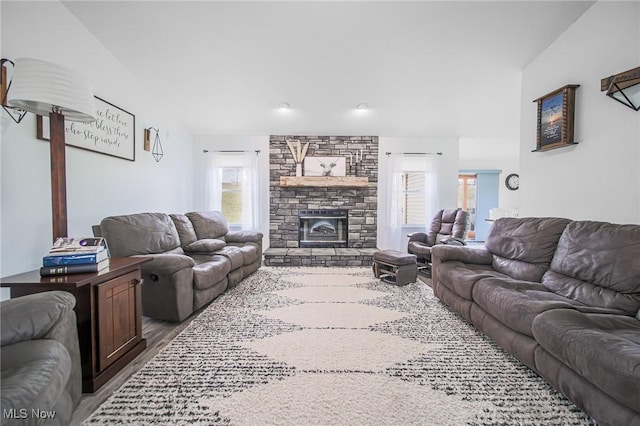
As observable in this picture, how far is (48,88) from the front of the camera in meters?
1.67

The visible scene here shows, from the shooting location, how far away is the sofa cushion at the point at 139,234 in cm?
263

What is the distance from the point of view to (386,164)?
18.4 feet

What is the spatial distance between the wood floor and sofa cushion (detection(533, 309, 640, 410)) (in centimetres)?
237

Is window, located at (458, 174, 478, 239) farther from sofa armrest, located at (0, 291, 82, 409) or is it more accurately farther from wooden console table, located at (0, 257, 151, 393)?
sofa armrest, located at (0, 291, 82, 409)

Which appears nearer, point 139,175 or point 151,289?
point 151,289

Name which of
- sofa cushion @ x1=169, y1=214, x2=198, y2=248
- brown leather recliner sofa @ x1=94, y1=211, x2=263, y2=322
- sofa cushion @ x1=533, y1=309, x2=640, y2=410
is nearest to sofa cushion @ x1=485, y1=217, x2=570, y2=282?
sofa cushion @ x1=533, y1=309, x2=640, y2=410

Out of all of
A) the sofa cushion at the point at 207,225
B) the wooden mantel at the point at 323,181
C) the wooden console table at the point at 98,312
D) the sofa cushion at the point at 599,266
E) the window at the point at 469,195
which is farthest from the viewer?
the window at the point at 469,195

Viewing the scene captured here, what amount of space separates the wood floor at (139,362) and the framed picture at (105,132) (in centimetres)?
176

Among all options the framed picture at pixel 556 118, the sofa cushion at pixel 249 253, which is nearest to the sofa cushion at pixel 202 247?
the sofa cushion at pixel 249 253

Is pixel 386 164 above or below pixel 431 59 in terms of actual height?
below

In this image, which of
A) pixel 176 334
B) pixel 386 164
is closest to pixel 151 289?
pixel 176 334

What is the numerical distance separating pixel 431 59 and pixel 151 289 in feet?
12.4

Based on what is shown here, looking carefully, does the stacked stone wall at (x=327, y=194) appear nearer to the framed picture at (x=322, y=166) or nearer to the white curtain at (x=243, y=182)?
the framed picture at (x=322, y=166)

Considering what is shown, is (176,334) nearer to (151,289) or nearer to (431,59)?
(151,289)
